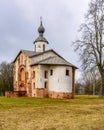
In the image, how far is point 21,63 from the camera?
5625 cm

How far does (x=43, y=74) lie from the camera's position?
164 feet

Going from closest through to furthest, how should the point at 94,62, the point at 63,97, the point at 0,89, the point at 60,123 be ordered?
1. the point at 60,123
2. the point at 94,62
3. the point at 63,97
4. the point at 0,89

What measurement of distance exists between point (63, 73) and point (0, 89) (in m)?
35.0

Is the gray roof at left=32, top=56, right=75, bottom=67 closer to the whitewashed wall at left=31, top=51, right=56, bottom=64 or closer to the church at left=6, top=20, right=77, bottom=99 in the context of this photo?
the church at left=6, top=20, right=77, bottom=99

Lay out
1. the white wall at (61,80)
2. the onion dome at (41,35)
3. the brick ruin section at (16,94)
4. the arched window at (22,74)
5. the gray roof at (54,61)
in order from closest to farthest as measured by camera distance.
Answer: the white wall at (61,80) < the gray roof at (54,61) < the brick ruin section at (16,94) < the arched window at (22,74) < the onion dome at (41,35)

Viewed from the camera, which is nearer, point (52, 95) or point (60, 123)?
point (60, 123)

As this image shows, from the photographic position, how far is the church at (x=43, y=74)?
47.7 m

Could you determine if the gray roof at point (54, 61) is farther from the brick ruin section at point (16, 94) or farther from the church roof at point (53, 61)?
the brick ruin section at point (16, 94)

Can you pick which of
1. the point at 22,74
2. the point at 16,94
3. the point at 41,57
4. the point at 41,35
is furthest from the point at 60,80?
the point at 41,35

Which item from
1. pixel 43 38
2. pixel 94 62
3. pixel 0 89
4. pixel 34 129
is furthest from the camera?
pixel 0 89

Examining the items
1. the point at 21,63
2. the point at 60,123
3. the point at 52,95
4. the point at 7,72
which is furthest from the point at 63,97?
the point at 7,72

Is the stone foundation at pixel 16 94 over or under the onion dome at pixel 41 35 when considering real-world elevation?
under

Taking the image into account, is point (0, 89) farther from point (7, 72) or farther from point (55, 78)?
point (55, 78)

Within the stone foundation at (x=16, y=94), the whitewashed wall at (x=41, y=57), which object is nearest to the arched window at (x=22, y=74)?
the stone foundation at (x=16, y=94)
